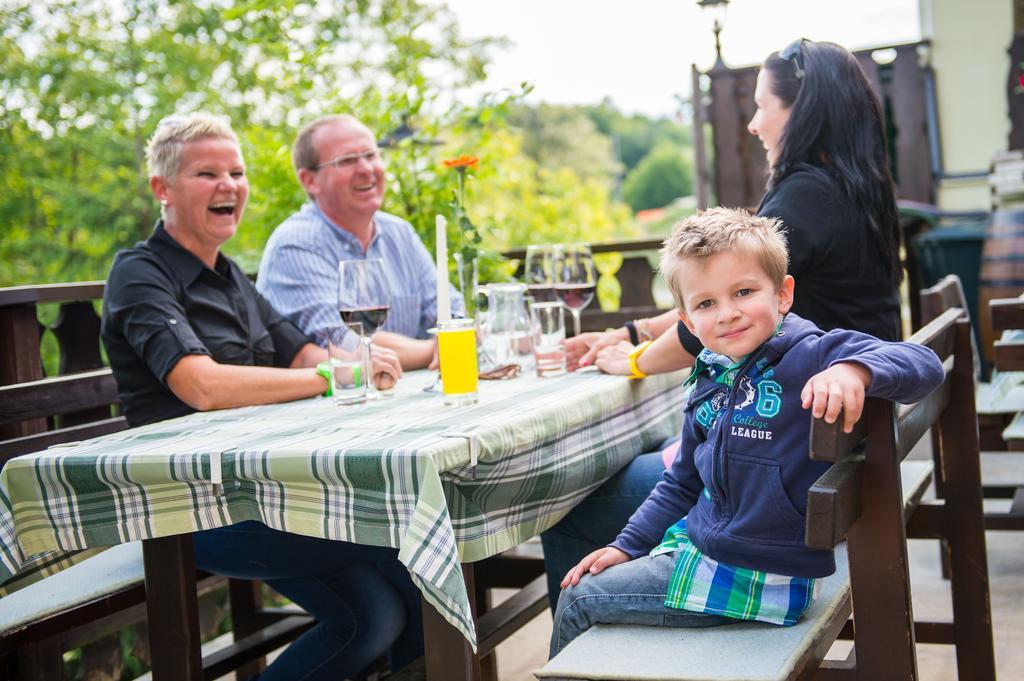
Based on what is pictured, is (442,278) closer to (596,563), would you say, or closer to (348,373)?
(348,373)

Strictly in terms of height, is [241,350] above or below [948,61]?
below

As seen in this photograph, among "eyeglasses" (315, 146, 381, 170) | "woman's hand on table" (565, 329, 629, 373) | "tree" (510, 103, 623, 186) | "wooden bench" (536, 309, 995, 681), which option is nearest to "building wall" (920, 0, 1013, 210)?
"eyeglasses" (315, 146, 381, 170)

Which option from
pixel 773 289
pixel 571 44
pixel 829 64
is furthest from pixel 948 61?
pixel 571 44

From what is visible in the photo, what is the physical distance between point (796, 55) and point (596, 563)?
103 cm

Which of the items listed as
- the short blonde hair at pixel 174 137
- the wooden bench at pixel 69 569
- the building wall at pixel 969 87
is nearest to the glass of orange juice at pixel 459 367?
the wooden bench at pixel 69 569

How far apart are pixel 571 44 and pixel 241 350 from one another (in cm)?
2260

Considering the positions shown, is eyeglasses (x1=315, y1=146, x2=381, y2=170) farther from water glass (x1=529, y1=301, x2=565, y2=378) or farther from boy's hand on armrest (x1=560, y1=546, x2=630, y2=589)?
boy's hand on armrest (x1=560, y1=546, x2=630, y2=589)

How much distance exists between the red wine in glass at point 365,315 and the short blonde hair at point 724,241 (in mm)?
588

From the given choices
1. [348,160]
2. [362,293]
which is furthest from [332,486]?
[348,160]

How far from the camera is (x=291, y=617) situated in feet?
8.54

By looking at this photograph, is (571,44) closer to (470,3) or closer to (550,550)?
(470,3)

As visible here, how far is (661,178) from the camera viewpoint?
3036cm

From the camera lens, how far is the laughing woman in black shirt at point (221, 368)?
1987 millimetres

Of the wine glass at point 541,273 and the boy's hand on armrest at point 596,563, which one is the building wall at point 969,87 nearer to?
the wine glass at point 541,273
